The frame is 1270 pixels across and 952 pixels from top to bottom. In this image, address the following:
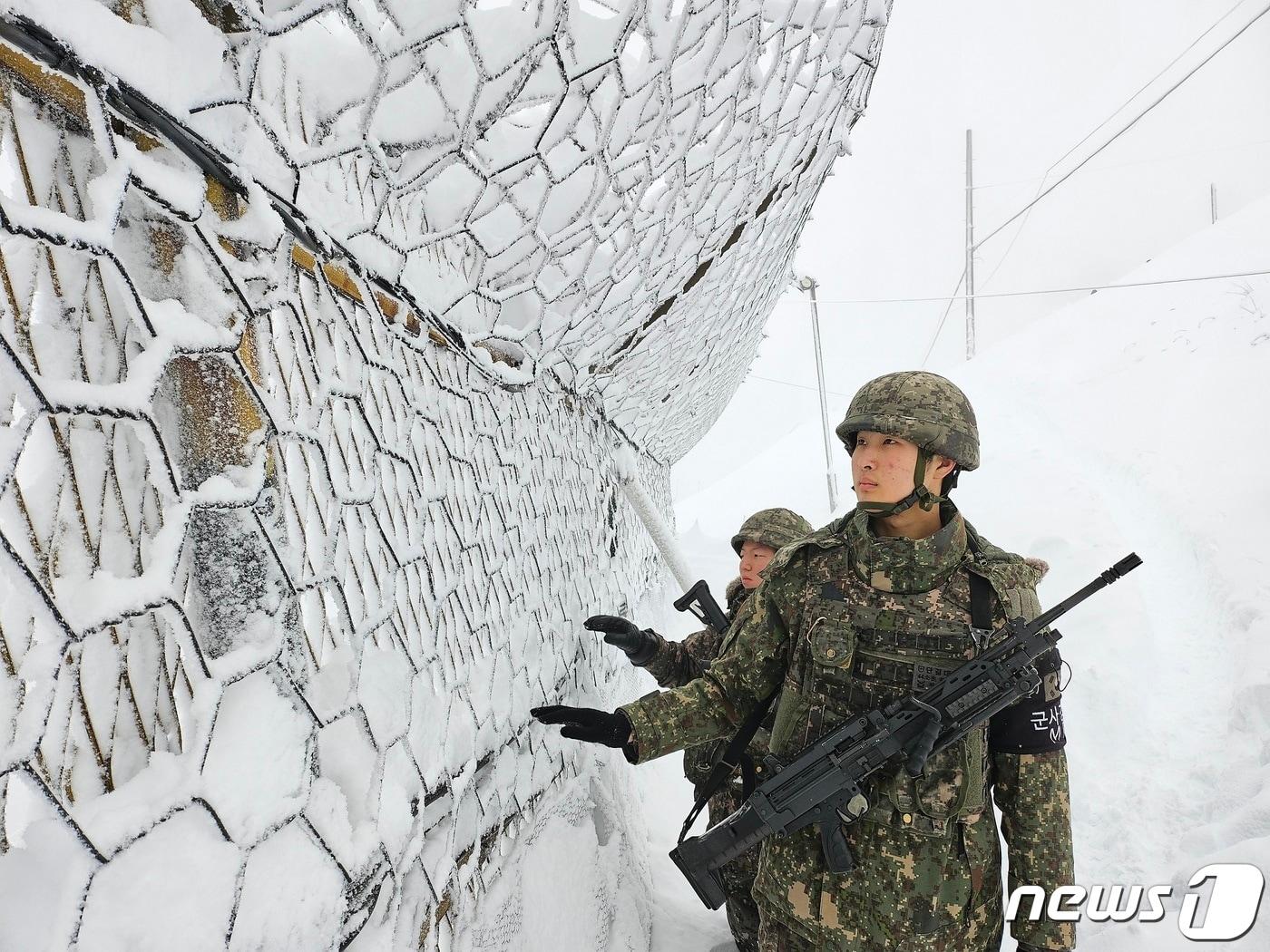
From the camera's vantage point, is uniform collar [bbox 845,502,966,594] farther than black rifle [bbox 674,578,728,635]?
No

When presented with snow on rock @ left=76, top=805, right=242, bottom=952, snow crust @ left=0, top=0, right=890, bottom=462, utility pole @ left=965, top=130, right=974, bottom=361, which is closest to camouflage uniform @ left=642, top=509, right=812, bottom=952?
snow crust @ left=0, top=0, right=890, bottom=462

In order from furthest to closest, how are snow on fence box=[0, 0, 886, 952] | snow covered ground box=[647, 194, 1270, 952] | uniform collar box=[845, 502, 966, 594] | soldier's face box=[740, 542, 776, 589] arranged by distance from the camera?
snow covered ground box=[647, 194, 1270, 952] → soldier's face box=[740, 542, 776, 589] → uniform collar box=[845, 502, 966, 594] → snow on fence box=[0, 0, 886, 952]

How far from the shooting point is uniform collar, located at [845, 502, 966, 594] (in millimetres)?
1340

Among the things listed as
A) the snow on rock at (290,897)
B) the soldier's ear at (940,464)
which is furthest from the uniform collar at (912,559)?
the snow on rock at (290,897)

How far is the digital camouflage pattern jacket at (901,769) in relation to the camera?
4.12 ft

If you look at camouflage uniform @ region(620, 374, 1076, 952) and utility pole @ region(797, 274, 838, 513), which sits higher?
utility pole @ region(797, 274, 838, 513)

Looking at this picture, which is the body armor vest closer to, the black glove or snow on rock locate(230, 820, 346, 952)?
the black glove

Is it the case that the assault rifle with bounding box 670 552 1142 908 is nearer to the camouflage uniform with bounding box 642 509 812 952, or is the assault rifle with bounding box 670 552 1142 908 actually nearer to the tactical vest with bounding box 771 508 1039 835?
the tactical vest with bounding box 771 508 1039 835

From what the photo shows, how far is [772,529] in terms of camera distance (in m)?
2.19

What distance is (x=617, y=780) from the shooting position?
2.25 metres

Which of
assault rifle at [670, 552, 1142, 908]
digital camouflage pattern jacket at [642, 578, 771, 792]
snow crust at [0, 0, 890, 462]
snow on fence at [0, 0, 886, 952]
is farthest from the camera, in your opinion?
digital camouflage pattern jacket at [642, 578, 771, 792]

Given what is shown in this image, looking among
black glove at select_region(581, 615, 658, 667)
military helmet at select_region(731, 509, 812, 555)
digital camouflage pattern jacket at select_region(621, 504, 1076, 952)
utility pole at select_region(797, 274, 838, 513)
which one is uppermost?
utility pole at select_region(797, 274, 838, 513)

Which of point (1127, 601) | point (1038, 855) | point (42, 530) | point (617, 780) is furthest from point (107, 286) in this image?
point (1127, 601)

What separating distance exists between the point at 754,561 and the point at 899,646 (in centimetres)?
91
